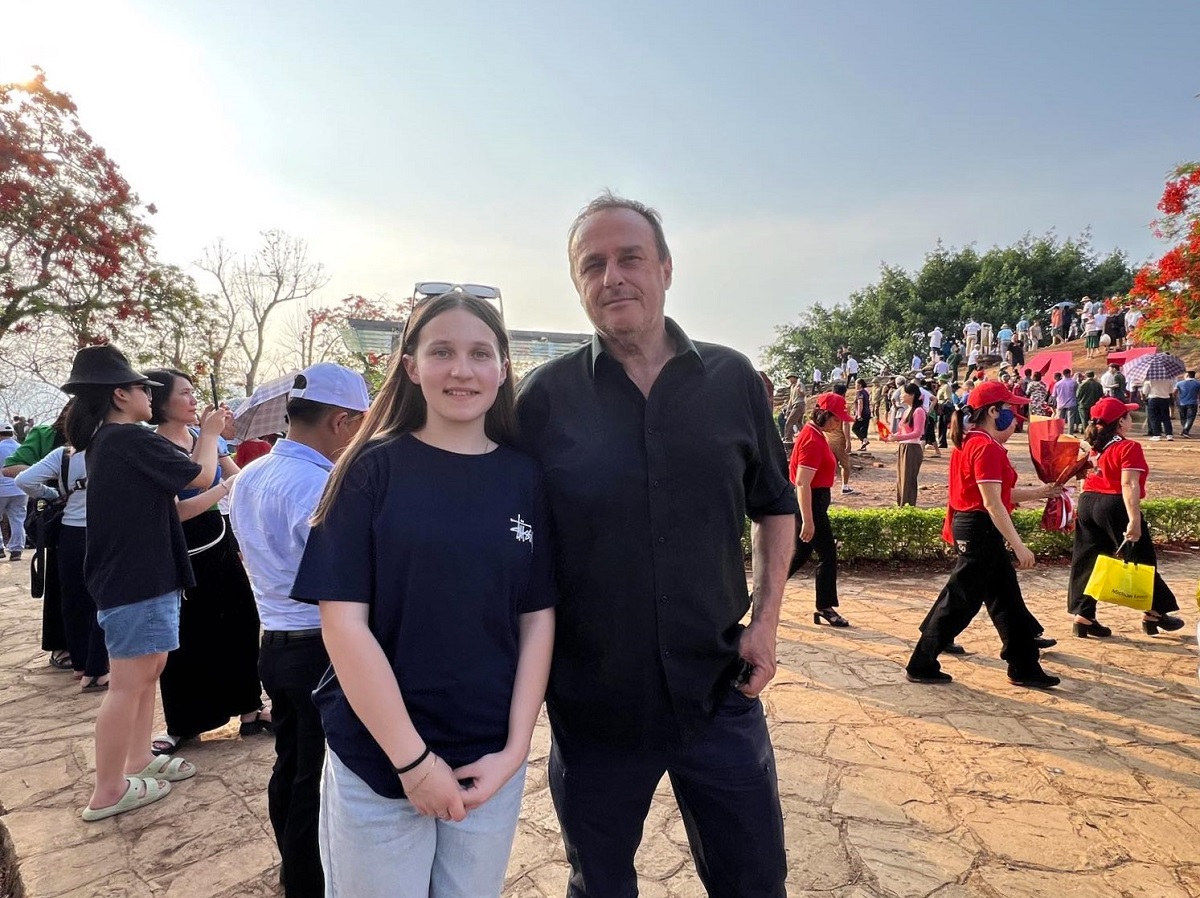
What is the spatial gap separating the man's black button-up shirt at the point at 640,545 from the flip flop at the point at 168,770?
2843 millimetres

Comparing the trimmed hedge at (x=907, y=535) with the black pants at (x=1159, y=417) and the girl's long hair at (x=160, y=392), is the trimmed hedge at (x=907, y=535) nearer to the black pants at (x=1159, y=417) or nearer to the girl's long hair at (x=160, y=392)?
the girl's long hair at (x=160, y=392)

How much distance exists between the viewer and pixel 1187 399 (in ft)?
56.2

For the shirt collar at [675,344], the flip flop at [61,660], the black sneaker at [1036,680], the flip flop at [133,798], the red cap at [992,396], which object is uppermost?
the red cap at [992,396]

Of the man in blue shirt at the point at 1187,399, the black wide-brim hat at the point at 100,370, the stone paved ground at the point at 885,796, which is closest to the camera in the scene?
the stone paved ground at the point at 885,796

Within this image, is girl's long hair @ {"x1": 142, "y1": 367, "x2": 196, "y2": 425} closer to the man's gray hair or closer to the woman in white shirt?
the woman in white shirt

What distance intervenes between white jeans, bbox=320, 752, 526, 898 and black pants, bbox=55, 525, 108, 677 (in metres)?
4.07

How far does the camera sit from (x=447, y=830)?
153 cm

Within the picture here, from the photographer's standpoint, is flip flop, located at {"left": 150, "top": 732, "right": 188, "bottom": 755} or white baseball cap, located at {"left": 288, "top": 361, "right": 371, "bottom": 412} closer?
white baseball cap, located at {"left": 288, "top": 361, "right": 371, "bottom": 412}

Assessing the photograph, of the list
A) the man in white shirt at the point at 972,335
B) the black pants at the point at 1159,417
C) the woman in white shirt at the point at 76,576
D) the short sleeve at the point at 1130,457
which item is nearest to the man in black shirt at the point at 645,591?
the woman in white shirt at the point at 76,576

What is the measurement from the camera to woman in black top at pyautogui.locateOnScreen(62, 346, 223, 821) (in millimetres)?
2939

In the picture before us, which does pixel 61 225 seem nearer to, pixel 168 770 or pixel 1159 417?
pixel 168 770

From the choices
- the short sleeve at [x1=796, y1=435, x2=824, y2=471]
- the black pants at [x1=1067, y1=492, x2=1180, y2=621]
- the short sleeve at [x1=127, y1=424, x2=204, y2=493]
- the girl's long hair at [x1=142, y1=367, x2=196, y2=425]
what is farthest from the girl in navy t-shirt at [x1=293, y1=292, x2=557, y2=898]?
the black pants at [x1=1067, y1=492, x2=1180, y2=621]

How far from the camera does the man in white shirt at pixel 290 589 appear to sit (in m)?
2.27

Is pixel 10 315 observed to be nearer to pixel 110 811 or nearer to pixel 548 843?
pixel 110 811
